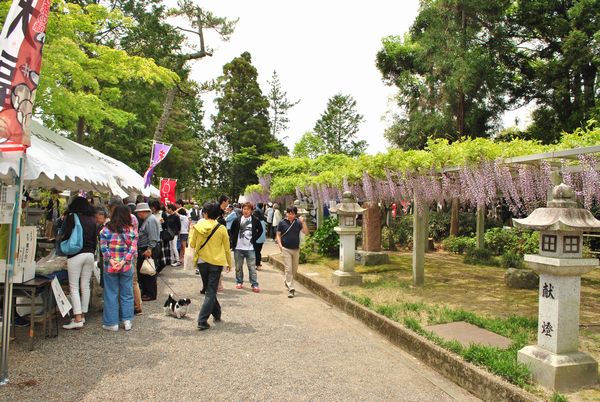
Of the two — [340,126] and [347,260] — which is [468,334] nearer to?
[347,260]

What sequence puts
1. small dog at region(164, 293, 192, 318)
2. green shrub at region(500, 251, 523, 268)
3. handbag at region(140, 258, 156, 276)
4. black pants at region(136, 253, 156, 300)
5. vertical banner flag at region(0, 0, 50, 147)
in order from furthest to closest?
green shrub at region(500, 251, 523, 268) → black pants at region(136, 253, 156, 300) → handbag at region(140, 258, 156, 276) → small dog at region(164, 293, 192, 318) → vertical banner flag at region(0, 0, 50, 147)

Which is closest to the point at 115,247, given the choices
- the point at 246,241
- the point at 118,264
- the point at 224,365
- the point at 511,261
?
the point at 118,264

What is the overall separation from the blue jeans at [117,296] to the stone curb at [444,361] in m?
3.40

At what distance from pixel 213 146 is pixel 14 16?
4574 centimetres

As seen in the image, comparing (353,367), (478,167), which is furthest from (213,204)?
(478,167)

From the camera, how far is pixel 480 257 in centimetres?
1272

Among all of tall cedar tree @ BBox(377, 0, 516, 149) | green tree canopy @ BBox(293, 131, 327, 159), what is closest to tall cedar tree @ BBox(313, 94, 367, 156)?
green tree canopy @ BBox(293, 131, 327, 159)

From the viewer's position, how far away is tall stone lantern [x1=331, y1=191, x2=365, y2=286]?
883cm

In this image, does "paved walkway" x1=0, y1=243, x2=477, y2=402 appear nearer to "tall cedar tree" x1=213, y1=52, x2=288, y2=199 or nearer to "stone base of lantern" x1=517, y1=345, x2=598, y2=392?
"stone base of lantern" x1=517, y1=345, x2=598, y2=392

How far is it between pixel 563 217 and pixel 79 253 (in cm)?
545

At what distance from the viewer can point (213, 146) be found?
48750 millimetres

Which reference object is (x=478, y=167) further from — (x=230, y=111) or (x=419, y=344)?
(x=230, y=111)

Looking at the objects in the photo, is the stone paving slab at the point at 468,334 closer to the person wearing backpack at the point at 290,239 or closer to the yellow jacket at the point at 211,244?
the yellow jacket at the point at 211,244

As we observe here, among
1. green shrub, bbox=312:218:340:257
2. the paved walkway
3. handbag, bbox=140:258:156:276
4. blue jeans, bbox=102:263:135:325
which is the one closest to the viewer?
the paved walkway
